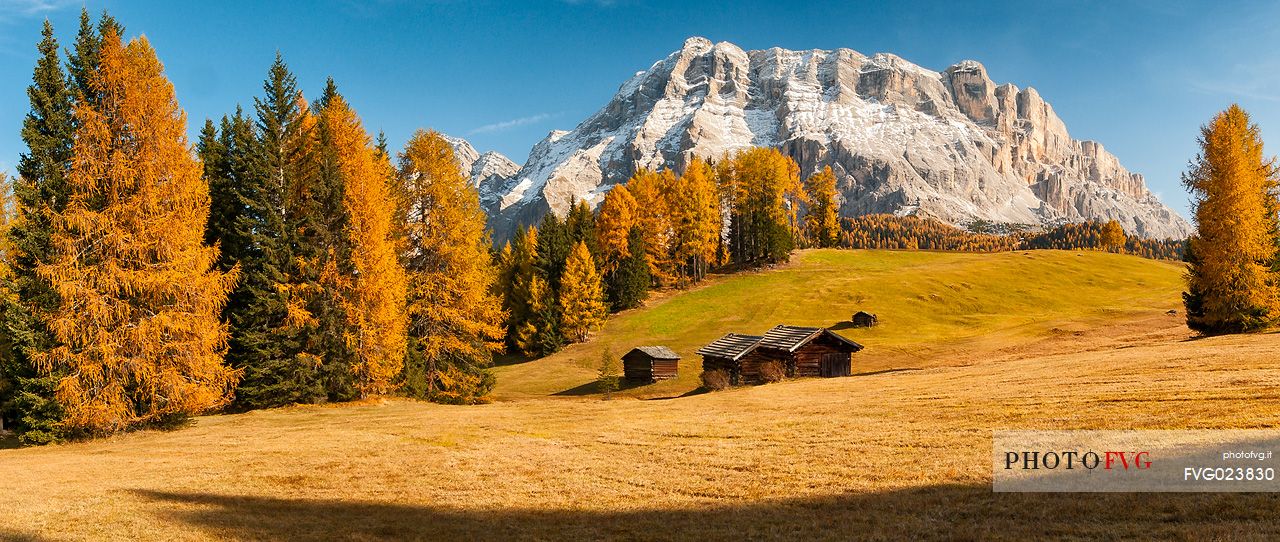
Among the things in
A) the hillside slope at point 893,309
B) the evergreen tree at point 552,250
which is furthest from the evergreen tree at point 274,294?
the evergreen tree at point 552,250

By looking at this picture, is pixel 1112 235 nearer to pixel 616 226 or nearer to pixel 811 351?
pixel 616 226

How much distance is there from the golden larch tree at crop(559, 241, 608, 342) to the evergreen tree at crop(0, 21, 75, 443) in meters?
46.5

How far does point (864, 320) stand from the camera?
63.3 meters

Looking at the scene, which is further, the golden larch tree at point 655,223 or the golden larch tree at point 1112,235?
the golden larch tree at point 1112,235

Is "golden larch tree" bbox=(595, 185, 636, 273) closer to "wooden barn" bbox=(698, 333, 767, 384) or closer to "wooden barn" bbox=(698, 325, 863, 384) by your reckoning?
"wooden barn" bbox=(698, 333, 767, 384)

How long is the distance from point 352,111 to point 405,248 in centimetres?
724

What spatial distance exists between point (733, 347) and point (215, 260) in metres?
30.8

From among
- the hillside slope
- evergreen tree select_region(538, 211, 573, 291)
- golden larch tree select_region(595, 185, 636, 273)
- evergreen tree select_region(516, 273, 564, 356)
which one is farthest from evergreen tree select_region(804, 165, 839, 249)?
evergreen tree select_region(516, 273, 564, 356)

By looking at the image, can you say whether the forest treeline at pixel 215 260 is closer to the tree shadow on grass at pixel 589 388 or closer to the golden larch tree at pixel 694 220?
the tree shadow on grass at pixel 589 388

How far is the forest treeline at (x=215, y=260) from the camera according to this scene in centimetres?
2211

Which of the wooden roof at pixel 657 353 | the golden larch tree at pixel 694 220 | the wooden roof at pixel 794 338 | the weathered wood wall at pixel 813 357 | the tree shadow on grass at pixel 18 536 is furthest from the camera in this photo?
the golden larch tree at pixel 694 220

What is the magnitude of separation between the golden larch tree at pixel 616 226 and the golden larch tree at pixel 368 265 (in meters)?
46.2

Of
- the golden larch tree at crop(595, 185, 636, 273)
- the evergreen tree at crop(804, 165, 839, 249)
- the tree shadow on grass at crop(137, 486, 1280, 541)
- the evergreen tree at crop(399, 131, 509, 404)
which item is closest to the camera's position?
the tree shadow on grass at crop(137, 486, 1280, 541)

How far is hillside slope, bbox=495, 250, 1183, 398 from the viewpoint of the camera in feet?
177
